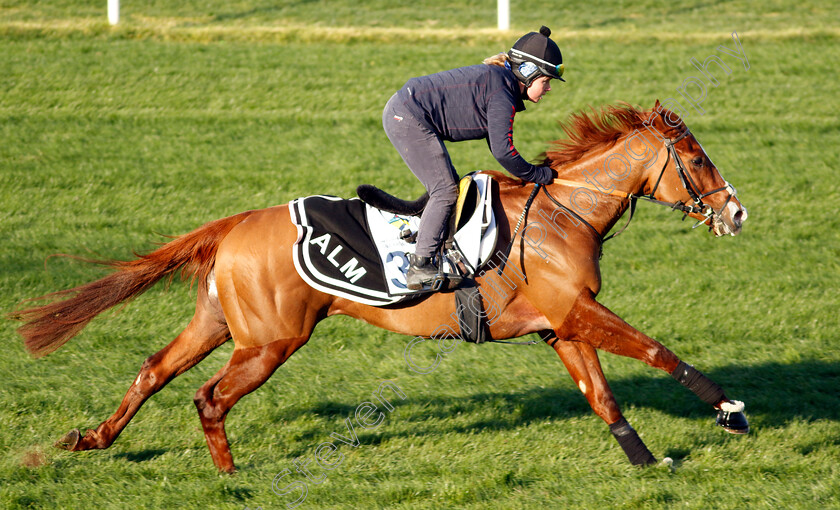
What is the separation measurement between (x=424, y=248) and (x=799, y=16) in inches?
547

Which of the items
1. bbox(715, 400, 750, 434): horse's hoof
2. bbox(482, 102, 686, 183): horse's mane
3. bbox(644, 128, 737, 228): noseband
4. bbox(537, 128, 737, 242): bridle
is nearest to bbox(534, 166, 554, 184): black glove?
bbox(537, 128, 737, 242): bridle

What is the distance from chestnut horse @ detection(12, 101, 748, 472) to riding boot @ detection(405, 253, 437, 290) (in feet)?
0.74

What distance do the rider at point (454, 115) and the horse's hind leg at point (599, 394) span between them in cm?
107

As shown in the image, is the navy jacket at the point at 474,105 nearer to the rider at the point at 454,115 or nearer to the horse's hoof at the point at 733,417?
the rider at the point at 454,115

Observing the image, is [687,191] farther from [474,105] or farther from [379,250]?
[379,250]

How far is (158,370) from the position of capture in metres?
5.07

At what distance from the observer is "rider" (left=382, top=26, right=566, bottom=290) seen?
4578 millimetres

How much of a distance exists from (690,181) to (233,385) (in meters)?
2.98

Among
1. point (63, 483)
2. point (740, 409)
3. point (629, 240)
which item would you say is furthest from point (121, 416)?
point (629, 240)

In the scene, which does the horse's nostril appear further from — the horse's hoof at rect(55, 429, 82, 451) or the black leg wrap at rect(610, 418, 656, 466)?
the horse's hoof at rect(55, 429, 82, 451)

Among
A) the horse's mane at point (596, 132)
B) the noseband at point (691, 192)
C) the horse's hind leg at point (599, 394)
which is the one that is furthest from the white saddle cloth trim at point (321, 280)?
the noseband at point (691, 192)

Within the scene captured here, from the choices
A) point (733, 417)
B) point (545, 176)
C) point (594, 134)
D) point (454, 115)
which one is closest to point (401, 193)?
point (594, 134)

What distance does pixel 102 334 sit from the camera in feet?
22.8

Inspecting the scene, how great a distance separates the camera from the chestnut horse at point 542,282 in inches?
186
